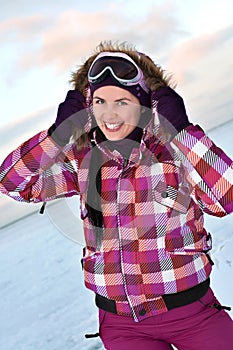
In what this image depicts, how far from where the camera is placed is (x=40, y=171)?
8.07ft

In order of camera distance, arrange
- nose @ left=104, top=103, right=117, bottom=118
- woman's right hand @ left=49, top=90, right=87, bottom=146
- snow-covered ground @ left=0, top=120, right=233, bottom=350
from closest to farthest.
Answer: nose @ left=104, top=103, right=117, bottom=118
woman's right hand @ left=49, top=90, right=87, bottom=146
snow-covered ground @ left=0, top=120, right=233, bottom=350

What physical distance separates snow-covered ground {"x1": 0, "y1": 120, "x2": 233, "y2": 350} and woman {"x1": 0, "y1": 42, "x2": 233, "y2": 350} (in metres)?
0.29

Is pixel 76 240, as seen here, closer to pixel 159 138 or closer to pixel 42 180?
pixel 42 180

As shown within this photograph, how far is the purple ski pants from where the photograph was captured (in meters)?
2.24

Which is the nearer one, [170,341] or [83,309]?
[170,341]

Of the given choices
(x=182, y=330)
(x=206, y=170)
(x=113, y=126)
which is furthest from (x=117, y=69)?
(x=182, y=330)

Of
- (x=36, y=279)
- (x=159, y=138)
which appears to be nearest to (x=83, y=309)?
(x=36, y=279)

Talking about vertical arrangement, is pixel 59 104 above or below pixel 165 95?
above

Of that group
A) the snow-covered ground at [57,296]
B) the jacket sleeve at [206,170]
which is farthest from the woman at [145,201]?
the snow-covered ground at [57,296]

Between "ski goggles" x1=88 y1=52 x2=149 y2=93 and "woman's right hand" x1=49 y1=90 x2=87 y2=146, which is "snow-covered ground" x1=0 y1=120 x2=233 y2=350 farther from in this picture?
"ski goggles" x1=88 y1=52 x2=149 y2=93

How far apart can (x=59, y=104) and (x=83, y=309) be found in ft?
11.4

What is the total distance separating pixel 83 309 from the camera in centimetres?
534

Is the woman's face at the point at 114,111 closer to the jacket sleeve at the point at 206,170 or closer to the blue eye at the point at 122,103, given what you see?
the blue eye at the point at 122,103

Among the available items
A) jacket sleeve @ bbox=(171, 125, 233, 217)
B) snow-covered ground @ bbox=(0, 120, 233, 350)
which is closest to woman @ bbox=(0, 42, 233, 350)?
jacket sleeve @ bbox=(171, 125, 233, 217)
